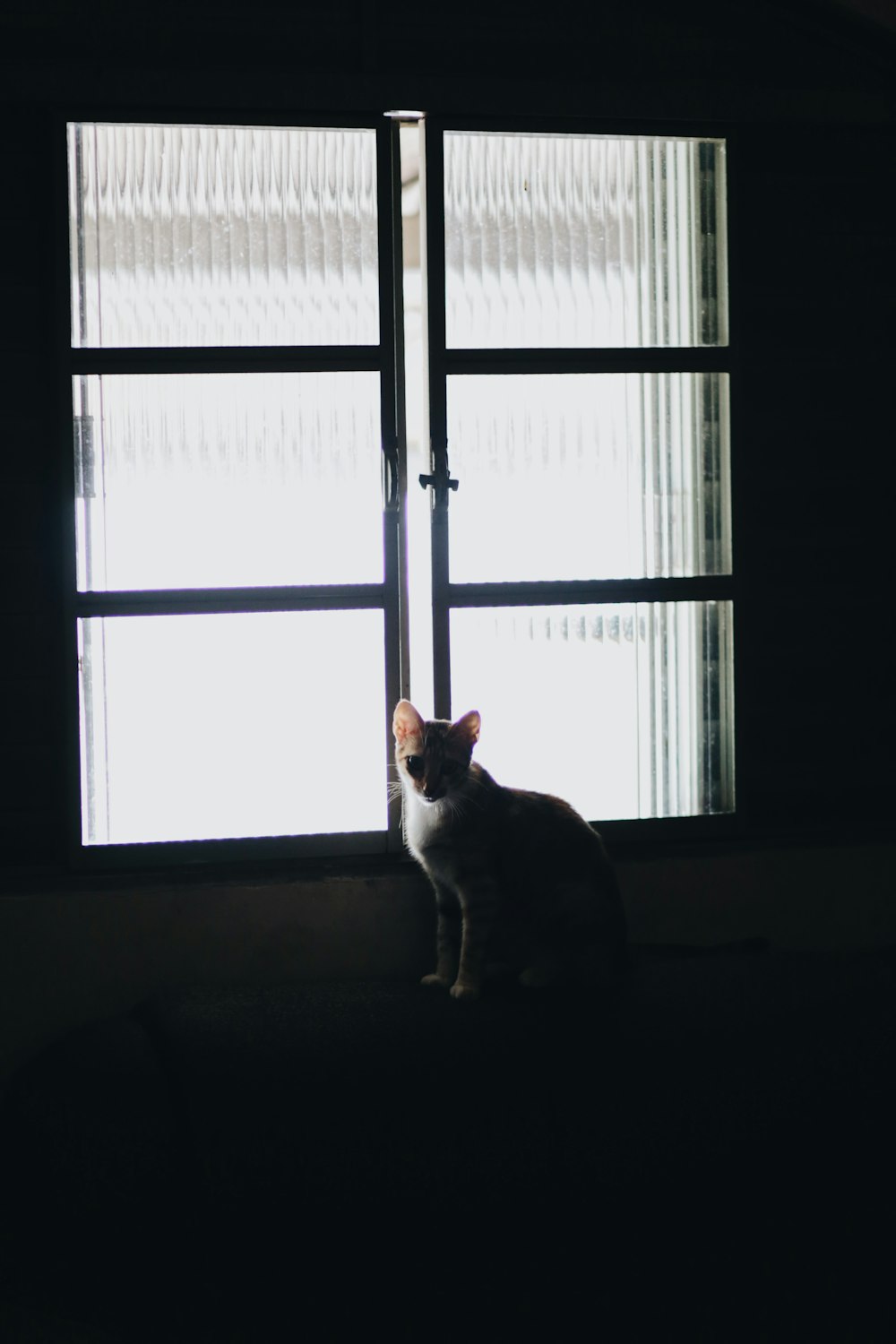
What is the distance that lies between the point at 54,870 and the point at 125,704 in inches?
17.1

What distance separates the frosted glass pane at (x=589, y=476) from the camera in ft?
10.5

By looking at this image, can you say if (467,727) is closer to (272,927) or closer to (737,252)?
(272,927)

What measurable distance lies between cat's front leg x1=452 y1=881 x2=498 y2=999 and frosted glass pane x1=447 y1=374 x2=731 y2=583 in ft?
2.83

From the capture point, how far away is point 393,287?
3.13 meters

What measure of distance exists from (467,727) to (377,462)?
790 millimetres

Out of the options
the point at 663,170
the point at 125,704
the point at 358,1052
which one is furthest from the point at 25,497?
the point at 663,170

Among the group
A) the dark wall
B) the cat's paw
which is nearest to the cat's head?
the cat's paw

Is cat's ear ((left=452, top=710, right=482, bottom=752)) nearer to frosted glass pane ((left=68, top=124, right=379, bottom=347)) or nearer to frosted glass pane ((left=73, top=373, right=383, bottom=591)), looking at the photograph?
frosted glass pane ((left=73, top=373, right=383, bottom=591))

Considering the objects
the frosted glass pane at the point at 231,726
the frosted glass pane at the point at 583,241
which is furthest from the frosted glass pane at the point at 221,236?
the frosted glass pane at the point at 231,726

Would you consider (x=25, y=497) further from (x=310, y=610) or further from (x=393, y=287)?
(x=393, y=287)

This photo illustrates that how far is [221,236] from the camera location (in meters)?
3.08

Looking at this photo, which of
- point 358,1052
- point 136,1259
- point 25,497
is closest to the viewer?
point 136,1259

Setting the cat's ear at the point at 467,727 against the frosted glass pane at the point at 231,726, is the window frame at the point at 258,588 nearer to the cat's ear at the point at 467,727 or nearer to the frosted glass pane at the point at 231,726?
the frosted glass pane at the point at 231,726

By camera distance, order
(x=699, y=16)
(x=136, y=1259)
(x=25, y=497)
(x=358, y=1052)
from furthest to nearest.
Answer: (x=699, y=16) < (x=25, y=497) < (x=358, y=1052) < (x=136, y=1259)
